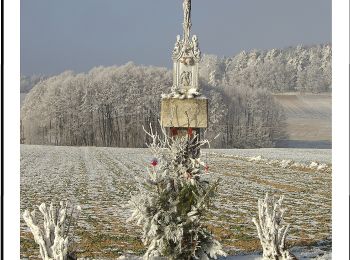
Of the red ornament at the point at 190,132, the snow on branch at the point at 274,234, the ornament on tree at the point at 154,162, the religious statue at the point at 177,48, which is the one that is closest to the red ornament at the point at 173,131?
the red ornament at the point at 190,132

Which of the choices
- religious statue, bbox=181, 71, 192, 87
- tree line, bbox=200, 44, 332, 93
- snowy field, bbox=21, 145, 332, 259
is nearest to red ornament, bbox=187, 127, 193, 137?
snowy field, bbox=21, 145, 332, 259

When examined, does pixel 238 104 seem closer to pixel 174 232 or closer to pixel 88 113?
pixel 88 113

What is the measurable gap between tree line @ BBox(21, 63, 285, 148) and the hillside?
1.67 m

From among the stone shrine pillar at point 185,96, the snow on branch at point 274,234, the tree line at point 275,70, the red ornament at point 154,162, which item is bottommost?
the snow on branch at point 274,234

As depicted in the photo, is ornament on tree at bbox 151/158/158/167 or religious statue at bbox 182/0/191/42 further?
religious statue at bbox 182/0/191/42

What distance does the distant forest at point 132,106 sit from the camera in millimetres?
58406

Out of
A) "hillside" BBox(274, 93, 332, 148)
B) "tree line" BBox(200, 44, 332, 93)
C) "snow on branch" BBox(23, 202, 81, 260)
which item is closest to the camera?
"snow on branch" BBox(23, 202, 81, 260)

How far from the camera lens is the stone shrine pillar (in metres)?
8.14

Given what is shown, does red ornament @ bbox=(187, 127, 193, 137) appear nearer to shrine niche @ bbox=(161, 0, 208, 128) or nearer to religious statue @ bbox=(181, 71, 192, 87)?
shrine niche @ bbox=(161, 0, 208, 128)

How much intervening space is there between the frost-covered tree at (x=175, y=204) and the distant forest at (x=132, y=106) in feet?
150

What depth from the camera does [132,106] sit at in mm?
61000

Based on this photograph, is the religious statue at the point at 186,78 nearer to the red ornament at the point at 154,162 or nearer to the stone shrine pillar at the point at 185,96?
the stone shrine pillar at the point at 185,96
